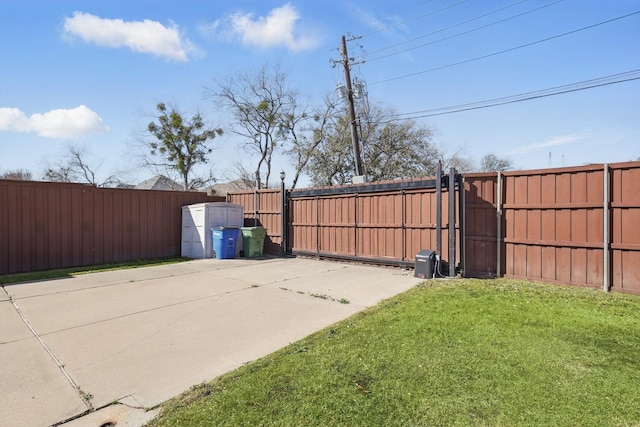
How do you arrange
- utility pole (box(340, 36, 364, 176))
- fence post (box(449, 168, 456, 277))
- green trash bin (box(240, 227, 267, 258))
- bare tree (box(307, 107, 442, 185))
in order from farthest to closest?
bare tree (box(307, 107, 442, 185))
utility pole (box(340, 36, 364, 176))
green trash bin (box(240, 227, 267, 258))
fence post (box(449, 168, 456, 277))

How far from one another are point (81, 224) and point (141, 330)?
7238 millimetres

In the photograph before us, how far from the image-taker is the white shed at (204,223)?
10.9m

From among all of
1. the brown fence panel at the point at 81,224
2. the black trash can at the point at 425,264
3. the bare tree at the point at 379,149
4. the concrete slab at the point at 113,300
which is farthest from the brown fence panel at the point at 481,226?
the bare tree at the point at 379,149

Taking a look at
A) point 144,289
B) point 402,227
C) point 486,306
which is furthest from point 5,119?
point 486,306

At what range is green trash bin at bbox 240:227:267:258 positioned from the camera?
1108cm

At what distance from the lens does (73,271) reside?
8.59 m

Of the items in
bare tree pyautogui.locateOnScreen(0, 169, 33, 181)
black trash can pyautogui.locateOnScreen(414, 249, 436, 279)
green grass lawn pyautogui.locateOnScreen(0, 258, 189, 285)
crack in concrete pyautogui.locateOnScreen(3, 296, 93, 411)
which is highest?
bare tree pyautogui.locateOnScreen(0, 169, 33, 181)

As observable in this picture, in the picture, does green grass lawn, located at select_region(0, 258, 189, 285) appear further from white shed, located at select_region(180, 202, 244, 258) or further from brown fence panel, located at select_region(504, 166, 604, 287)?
brown fence panel, located at select_region(504, 166, 604, 287)

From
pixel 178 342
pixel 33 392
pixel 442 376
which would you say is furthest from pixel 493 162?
pixel 33 392

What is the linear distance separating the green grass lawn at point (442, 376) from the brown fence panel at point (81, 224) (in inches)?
348

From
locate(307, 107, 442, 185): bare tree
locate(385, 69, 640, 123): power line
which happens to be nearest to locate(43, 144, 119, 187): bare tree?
locate(307, 107, 442, 185): bare tree

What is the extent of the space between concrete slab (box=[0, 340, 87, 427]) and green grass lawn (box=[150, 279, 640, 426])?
31.3 inches

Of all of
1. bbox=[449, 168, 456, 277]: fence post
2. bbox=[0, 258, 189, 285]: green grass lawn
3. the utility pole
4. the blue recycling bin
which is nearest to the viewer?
bbox=[449, 168, 456, 277]: fence post

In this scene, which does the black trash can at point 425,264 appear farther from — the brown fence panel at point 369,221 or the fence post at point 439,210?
the brown fence panel at point 369,221
